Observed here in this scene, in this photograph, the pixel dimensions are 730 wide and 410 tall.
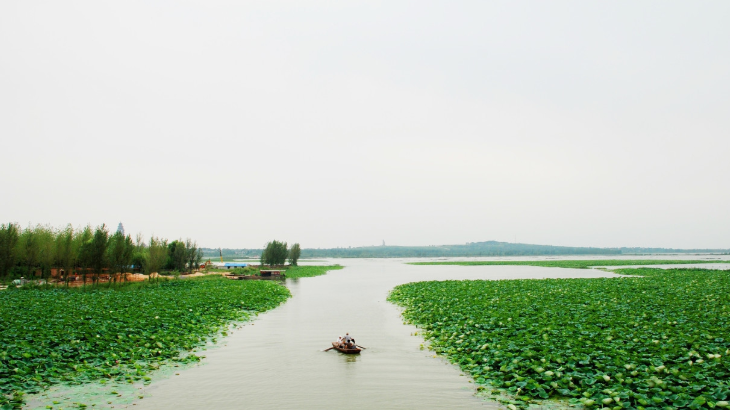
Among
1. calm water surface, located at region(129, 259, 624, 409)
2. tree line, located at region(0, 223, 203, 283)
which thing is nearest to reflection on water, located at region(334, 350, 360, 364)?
calm water surface, located at region(129, 259, 624, 409)

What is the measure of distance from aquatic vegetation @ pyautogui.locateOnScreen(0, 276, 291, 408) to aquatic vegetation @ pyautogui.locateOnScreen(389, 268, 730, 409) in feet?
31.3

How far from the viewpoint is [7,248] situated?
3712cm

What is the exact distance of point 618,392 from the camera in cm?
891

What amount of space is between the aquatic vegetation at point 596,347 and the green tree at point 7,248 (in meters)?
37.6

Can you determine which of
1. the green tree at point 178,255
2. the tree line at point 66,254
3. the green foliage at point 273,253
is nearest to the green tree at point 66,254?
the tree line at point 66,254

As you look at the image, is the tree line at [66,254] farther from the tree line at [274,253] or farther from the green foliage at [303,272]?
the tree line at [274,253]

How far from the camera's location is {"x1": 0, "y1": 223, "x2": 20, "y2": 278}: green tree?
37.0 m

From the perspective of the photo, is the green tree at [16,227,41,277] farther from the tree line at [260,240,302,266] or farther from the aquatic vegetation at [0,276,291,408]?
the tree line at [260,240,302,266]

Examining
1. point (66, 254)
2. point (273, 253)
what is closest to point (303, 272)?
point (273, 253)

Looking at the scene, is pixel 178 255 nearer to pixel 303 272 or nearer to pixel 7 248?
pixel 303 272

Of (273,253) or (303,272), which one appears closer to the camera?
(303,272)

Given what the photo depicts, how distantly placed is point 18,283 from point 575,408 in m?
43.7

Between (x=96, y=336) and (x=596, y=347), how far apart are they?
637 inches

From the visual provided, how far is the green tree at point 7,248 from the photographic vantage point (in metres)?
37.0
